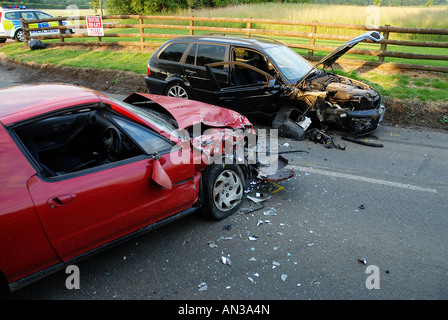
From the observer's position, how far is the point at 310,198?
14.2ft

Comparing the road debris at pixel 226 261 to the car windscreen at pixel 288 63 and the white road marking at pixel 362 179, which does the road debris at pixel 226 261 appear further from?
the car windscreen at pixel 288 63

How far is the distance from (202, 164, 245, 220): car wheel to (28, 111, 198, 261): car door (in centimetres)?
24

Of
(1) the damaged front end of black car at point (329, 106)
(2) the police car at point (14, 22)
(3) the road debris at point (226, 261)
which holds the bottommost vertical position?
(3) the road debris at point (226, 261)

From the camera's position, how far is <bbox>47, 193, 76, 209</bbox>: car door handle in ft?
8.15

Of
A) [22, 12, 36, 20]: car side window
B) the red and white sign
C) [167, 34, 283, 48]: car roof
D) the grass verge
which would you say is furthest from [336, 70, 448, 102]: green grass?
[22, 12, 36, 20]: car side window

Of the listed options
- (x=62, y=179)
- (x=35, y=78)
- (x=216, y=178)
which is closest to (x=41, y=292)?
(x=62, y=179)

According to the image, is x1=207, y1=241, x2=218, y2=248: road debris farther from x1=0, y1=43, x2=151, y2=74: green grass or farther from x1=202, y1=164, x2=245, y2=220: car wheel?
x1=0, y1=43, x2=151, y2=74: green grass

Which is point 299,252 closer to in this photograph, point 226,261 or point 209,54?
point 226,261

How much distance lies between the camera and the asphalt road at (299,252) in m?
2.86

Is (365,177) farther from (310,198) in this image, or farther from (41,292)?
(41,292)

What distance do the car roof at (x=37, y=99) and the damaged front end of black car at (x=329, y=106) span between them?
415cm


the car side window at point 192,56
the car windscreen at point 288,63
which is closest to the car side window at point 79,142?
the car side window at point 192,56

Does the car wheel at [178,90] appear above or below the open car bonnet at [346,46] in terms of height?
below

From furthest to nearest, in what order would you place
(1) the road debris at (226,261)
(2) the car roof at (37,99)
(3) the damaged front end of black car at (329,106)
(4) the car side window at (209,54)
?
1. (4) the car side window at (209,54)
2. (3) the damaged front end of black car at (329,106)
3. (1) the road debris at (226,261)
4. (2) the car roof at (37,99)
